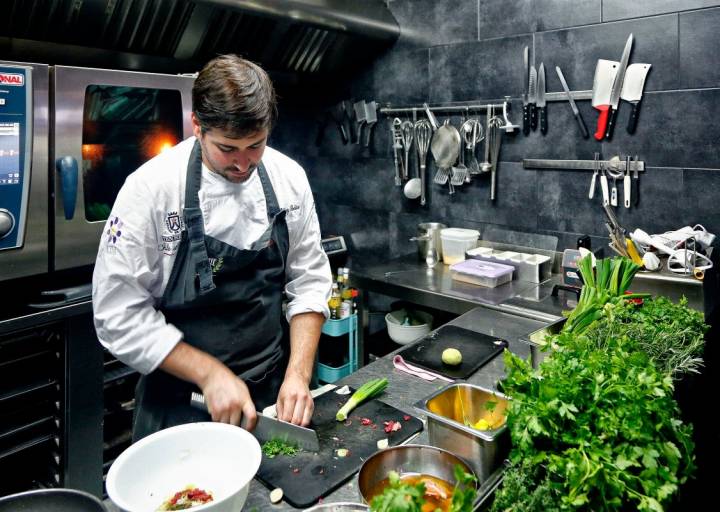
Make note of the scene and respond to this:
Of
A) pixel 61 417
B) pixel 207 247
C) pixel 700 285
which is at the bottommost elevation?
pixel 61 417

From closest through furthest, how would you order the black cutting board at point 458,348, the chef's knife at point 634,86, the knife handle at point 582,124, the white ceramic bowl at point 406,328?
the black cutting board at point 458,348
the chef's knife at point 634,86
the knife handle at point 582,124
the white ceramic bowl at point 406,328

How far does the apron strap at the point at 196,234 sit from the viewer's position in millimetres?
1587

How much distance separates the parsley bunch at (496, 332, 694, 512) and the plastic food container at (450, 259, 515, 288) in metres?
1.73

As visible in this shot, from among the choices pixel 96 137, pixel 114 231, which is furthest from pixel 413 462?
pixel 96 137

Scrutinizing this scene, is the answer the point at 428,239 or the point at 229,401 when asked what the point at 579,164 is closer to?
the point at 428,239

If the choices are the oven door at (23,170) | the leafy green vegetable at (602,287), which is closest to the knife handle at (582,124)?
the leafy green vegetable at (602,287)

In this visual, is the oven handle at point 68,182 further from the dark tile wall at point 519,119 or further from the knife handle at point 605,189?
the knife handle at point 605,189

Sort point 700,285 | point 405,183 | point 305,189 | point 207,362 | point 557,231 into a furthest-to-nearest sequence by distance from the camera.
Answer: point 405,183, point 557,231, point 700,285, point 305,189, point 207,362

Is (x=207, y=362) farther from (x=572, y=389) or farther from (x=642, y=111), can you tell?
(x=642, y=111)

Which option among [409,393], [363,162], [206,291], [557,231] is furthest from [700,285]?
[363,162]

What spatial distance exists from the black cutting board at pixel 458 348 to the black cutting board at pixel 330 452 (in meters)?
0.31

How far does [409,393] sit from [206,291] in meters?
0.68

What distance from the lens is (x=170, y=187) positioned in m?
1.58

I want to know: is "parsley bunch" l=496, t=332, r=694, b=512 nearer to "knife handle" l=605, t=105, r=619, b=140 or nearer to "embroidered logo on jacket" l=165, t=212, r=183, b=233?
"embroidered logo on jacket" l=165, t=212, r=183, b=233
